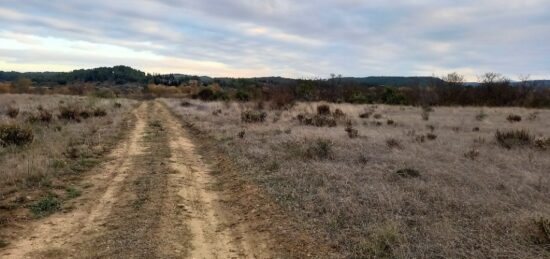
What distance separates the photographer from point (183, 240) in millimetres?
5871

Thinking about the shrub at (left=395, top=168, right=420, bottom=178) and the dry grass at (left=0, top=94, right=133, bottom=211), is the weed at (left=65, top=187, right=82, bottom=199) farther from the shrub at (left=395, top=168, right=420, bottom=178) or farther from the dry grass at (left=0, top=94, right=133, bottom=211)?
the shrub at (left=395, top=168, right=420, bottom=178)

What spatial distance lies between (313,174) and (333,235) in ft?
11.5

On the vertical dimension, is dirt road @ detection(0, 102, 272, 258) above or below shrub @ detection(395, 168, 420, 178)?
below

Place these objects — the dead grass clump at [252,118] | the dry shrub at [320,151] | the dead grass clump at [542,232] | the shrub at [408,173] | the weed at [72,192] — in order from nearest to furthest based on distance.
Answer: the dead grass clump at [542,232], the weed at [72,192], the shrub at [408,173], the dry shrub at [320,151], the dead grass clump at [252,118]

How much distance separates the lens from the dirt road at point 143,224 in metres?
5.50

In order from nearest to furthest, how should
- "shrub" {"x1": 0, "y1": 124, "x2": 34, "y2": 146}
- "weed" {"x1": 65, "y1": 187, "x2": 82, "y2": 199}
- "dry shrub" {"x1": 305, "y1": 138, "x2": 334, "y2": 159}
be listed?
"weed" {"x1": 65, "y1": 187, "x2": 82, "y2": 199} < "dry shrub" {"x1": 305, "y1": 138, "x2": 334, "y2": 159} < "shrub" {"x1": 0, "y1": 124, "x2": 34, "y2": 146}

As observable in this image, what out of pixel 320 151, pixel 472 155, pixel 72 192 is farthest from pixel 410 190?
pixel 72 192

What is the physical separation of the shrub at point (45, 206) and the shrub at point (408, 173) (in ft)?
20.7

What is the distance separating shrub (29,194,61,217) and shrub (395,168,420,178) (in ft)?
20.7

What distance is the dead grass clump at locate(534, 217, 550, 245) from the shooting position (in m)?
5.41

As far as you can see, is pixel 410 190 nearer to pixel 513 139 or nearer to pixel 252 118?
pixel 513 139

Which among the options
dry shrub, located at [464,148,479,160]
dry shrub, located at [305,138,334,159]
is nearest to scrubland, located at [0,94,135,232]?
dry shrub, located at [305,138,334,159]

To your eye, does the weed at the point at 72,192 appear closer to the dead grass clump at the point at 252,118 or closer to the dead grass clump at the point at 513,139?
the dead grass clump at the point at 513,139

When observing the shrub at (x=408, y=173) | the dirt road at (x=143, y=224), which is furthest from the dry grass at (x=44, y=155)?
the shrub at (x=408, y=173)
